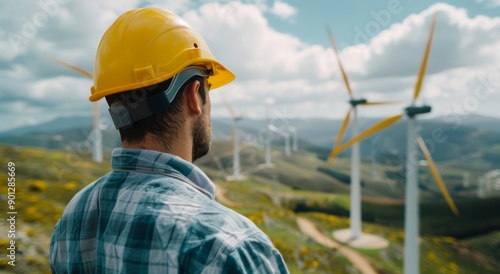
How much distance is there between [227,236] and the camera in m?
1.98

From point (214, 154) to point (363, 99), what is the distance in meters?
120

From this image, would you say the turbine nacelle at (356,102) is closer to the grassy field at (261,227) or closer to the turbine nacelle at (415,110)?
the turbine nacelle at (415,110)

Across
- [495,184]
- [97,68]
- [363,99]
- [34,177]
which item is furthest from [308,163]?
→ [97,68]

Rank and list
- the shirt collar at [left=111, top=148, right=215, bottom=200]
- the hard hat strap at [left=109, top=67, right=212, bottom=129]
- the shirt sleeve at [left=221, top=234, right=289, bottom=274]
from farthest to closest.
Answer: the hard hat strap at [left=109, top=67, right=212, bottom=129]
the shirt collar at [left=111, top=148, right=215, bottom=200]
the shirt sleeve at [left=221, top=234, right=289, bottom=274]

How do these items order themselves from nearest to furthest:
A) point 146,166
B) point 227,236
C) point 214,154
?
1. point 227,236
2. point 146,166
3. point 214,154

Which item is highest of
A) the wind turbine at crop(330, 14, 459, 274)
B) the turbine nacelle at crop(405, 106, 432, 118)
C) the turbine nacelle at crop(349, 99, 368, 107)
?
the turbine nacelle at crop(349, 99, 368, 107)

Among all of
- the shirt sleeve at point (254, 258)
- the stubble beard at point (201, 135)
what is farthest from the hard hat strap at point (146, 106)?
the shirt sleeve at point (254, 258)

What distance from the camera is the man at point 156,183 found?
78.4 inches

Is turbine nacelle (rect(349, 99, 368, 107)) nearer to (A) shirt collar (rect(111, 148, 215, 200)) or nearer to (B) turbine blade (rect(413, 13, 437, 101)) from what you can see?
(B) turbine blade (rect(413, 13, 437, 101))

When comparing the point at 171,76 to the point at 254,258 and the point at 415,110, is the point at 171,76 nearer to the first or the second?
the point at 254,258

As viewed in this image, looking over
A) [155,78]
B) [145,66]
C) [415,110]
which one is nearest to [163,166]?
[155,78]

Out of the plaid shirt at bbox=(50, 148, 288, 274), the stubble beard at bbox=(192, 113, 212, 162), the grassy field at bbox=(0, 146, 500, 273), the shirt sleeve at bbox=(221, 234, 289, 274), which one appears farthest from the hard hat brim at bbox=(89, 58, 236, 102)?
the grassy field at bbox=(0, 146, 500, 273)

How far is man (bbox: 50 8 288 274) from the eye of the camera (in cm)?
199

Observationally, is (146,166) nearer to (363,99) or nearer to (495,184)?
(363,99)
